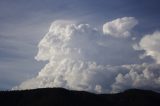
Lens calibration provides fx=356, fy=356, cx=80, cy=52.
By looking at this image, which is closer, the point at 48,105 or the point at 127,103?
the point at 48,105

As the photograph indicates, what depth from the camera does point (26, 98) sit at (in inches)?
6383

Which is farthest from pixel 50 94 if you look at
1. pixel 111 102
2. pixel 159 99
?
pixel 159 99

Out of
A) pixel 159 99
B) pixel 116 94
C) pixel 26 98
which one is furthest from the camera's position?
pixel 116 94

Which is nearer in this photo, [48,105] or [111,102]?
[48,105]

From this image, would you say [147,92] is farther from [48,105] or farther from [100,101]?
[48,105]

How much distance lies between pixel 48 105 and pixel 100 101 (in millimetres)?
27599

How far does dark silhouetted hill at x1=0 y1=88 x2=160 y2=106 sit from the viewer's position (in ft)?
513

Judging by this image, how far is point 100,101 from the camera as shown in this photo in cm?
16712

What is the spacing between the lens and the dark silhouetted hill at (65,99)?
156m

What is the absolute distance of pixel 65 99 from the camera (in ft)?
516

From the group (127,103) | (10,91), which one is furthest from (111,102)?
(10,91)

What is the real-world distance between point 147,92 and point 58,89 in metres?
47.8

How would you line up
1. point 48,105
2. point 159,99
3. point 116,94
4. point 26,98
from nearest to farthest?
point 48,105 < point 26,98 < point 159,99 < point 116,94

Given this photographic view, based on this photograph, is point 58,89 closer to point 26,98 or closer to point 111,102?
point 26,98
